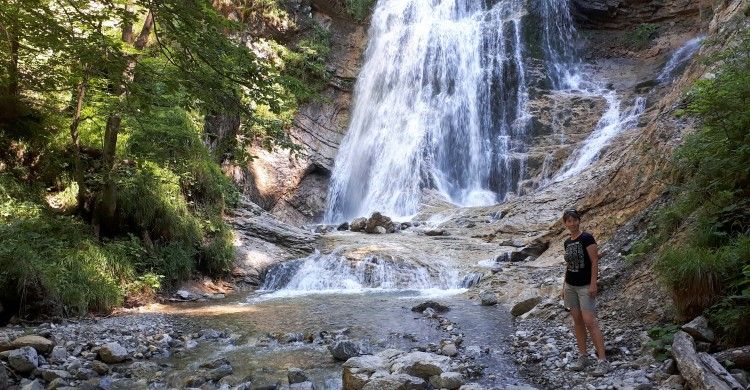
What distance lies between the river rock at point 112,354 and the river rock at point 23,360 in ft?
2.21

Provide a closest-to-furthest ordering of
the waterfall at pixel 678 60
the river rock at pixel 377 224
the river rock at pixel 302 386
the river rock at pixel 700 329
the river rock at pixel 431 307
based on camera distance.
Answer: the river rock at pixel 700 329, the river rock at pixel 302 386, the river rock at pixel 431 307, the river rock at pixel 377 224, the waterfall at pixel 678 60

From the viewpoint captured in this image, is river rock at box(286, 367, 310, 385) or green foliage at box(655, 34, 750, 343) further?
river rock at box(286, 367, 310, 385)

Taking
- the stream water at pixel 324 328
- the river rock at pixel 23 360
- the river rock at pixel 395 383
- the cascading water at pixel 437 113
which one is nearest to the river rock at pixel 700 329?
the stream water at pixel 324 328

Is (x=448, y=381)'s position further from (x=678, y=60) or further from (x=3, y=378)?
(x=678, y=60)

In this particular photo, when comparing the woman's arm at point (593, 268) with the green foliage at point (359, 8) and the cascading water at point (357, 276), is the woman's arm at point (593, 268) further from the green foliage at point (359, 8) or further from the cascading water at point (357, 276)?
the green foliage at point (359, 8)

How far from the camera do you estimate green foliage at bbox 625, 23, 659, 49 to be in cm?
2425

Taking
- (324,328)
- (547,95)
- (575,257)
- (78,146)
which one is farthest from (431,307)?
(547,95)

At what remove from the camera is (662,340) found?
421cm

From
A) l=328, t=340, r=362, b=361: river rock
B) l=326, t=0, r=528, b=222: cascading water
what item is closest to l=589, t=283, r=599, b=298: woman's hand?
l=328, t=340, r=362, b=361: river rock

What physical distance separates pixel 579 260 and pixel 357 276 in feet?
23.6

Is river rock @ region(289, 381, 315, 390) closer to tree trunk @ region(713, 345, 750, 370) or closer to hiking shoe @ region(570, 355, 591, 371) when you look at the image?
hiking shoe @ region(570, 355, 591, 371)

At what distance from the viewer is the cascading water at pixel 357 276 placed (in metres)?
10.9

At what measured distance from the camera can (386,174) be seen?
2242 cm

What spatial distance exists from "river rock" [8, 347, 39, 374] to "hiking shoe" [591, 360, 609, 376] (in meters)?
5.21
